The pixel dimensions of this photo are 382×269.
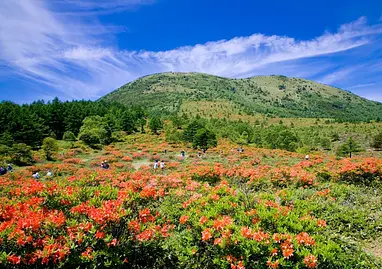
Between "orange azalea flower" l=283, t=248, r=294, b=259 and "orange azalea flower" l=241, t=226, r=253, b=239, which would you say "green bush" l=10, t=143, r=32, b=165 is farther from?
"orange azalea flower" l=283, t=248, r=294, b=259

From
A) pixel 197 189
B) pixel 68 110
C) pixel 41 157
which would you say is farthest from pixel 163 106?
pixel 197 189

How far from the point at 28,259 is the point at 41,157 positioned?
33166 millimetres

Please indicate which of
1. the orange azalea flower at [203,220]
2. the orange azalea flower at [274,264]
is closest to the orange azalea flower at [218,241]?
the orange azalea flower at [203,220]

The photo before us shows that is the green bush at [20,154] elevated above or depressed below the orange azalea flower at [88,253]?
above

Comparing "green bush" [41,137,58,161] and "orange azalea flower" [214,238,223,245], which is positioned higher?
"green bush" [41,137,58,161]

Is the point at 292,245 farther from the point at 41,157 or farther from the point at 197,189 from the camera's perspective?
the point at 41,157

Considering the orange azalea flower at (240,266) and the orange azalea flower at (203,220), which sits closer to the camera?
the orange azalea flower at (240,266)

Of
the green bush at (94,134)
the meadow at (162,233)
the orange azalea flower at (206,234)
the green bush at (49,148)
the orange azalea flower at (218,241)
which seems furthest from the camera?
the green bush at (94,134)

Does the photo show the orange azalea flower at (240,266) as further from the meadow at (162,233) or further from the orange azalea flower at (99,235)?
the orange azalea flower at (99,235)

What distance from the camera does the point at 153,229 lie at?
4574 mm

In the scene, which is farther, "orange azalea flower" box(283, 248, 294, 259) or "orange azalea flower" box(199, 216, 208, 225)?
"orange azalea flower" box(199, 216, 208, 225)

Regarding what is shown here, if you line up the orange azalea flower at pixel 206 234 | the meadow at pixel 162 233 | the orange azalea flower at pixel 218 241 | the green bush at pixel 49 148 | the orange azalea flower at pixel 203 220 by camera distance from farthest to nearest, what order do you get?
1. the green bush at pixel 49 148
2. the orange azalea flower at pixel 203 220
3. the orange azalea flower at pixel 206 234
4. the orange azalea flower at pixel 218 241
5. the meadow at pixel 162 233

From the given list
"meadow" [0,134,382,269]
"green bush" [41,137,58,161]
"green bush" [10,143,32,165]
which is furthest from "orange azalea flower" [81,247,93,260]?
"green bush" [41,137,58,161]

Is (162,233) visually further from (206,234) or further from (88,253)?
(88,253)
